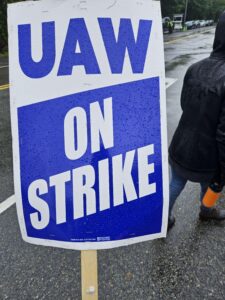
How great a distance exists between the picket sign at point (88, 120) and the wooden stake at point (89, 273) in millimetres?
39

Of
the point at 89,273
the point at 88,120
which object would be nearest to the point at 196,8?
the point at 88,120

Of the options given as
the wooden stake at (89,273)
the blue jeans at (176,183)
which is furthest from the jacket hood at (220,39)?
the wooden stake at (89,273)

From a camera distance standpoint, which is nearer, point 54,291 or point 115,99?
point 115,99

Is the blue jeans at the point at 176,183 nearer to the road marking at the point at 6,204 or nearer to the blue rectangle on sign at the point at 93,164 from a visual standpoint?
the blue rectangle on sign at the point at 93,164

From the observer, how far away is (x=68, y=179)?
1021 millimetres

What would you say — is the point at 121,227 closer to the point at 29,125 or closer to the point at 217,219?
the point at 29,125

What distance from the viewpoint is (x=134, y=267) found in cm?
207

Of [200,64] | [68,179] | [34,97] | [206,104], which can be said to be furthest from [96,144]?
[200,64]

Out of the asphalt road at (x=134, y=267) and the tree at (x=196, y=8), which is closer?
the asphalt road at (x=134, y=267)

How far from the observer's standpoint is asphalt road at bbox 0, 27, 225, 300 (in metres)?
1.88

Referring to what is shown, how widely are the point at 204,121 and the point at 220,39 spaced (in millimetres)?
506

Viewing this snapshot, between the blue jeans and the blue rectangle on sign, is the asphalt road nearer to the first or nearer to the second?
the blue jeans

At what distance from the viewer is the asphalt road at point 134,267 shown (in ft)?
6.16

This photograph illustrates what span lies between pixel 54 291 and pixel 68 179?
47.8 inches
